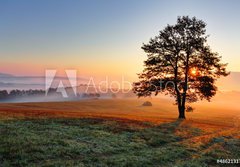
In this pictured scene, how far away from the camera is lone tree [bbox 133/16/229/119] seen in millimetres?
41656

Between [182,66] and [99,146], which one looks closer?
[99,146]

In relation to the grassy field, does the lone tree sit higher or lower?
higher

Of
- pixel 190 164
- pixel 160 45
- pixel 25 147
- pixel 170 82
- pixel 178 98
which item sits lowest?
pixel 190 164

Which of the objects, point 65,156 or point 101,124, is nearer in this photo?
point 65,156

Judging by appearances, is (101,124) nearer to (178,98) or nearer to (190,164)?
(190,164)

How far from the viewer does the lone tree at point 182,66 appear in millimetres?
41656

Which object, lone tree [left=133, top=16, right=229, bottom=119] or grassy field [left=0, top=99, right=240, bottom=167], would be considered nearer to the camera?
grassy field [left=0, top=99, right=240, bottom=167]

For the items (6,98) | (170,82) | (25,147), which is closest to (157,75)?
(170,82)

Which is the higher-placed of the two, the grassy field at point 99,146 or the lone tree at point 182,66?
the lone tree at point 182,66

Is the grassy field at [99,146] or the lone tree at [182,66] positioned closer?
the grassy field at [99,146]

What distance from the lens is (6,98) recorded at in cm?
18712

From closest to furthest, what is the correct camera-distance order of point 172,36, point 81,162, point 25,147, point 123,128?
point 81,162
point 25,147
point 123,128
point 172,36

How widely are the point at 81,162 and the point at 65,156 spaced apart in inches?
57.2

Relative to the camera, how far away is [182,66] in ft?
140
